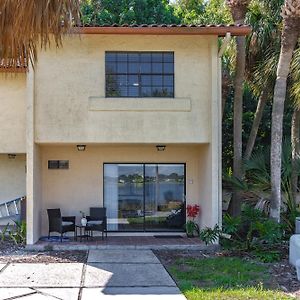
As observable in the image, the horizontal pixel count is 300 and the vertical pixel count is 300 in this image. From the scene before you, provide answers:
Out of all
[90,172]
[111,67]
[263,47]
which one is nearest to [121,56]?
[111,67]

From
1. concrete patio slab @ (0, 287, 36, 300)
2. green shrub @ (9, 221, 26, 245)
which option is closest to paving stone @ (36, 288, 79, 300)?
concrete patio slab @ (0, 287, 36, 300)

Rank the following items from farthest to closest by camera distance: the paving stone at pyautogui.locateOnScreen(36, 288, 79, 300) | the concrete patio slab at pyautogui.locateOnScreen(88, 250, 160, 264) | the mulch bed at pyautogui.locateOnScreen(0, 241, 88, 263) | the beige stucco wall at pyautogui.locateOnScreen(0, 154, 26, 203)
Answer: the beige stucco wall at pyautogui.locateOnScreen(0, 154, 26, 203) → the mulch bed at pyautogui.locateOnScreen(0, 241, 88, 263) → the concrete patio slab at pyautogui.locateOnScreen(88, 250, 160, 264) → the paving stone at pyautogui.locateOnScreen(36, 288, 79, 300)

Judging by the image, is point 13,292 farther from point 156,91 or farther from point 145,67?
point 145,67

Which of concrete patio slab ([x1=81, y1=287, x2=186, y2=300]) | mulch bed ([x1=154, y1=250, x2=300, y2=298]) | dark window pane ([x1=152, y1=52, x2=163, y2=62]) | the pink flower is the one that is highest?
dark window pane ([x1=152, y1=52, x2=163, y2=62])

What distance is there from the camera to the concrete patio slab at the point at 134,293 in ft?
28.5

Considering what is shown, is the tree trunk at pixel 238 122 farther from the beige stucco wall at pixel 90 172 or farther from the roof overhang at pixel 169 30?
the roof overhang at pixel 169 30

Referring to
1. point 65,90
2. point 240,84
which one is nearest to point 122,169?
point 65,90

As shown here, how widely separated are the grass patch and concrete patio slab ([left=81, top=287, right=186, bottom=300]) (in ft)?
0.81

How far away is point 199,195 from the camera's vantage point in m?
16.0

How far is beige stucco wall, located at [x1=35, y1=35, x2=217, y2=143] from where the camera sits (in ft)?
45.4

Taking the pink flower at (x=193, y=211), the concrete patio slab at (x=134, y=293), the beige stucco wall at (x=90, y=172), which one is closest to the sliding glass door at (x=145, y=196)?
the beige stucco wall at (x=90, y=172)

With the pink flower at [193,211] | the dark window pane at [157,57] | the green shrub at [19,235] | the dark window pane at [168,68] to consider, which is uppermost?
the dark window pane at [157,57]

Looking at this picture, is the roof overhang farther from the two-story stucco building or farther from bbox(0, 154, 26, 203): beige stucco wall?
bbox(0, 154, 26, 203): beige stucco wall

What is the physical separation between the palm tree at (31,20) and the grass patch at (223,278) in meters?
4.99
